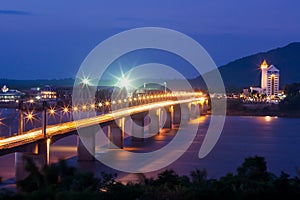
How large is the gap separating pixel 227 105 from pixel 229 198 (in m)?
46.1

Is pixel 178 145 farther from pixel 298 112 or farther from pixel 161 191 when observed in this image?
pixel 298 112

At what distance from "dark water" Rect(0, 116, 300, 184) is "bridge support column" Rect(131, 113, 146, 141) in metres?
0.43

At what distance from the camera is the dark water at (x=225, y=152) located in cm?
1571

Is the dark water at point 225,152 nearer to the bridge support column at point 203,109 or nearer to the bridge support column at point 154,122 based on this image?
the bridge support column at point 154,122

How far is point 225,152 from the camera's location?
1997cm

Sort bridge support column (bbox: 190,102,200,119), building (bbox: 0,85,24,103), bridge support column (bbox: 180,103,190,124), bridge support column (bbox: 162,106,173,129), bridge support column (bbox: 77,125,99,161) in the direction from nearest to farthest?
bridge support column (bbox: 77,125,99,161) < bridge support column (bbox: 162,106,173,129) < building (bbox: 0,85,24,103) < bridge support column (bbox: 180,103,190,124) < bridge support column (bbox: 190,102,200,119)

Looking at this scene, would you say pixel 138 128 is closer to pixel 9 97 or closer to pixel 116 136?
pixel 116 136

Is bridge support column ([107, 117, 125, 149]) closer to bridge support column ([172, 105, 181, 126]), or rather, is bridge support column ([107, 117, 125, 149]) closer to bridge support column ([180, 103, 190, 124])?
bridge support column ([172, 105, 181, 126])

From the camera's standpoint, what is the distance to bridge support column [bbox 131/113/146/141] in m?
25.6

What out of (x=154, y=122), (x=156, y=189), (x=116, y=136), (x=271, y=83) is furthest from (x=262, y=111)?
(x=156, y=189)

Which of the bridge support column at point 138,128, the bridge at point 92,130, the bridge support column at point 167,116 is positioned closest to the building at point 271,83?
the bridge at point 92,130

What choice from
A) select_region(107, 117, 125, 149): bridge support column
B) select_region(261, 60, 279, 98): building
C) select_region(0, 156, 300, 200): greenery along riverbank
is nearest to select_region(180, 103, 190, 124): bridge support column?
select_region(107, 117, 125, 149): bridge support column

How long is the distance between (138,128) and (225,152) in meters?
7.65

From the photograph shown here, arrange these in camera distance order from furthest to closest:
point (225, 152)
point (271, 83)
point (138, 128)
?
point (271, 83)
point (138, 128)
point (225, 152)
